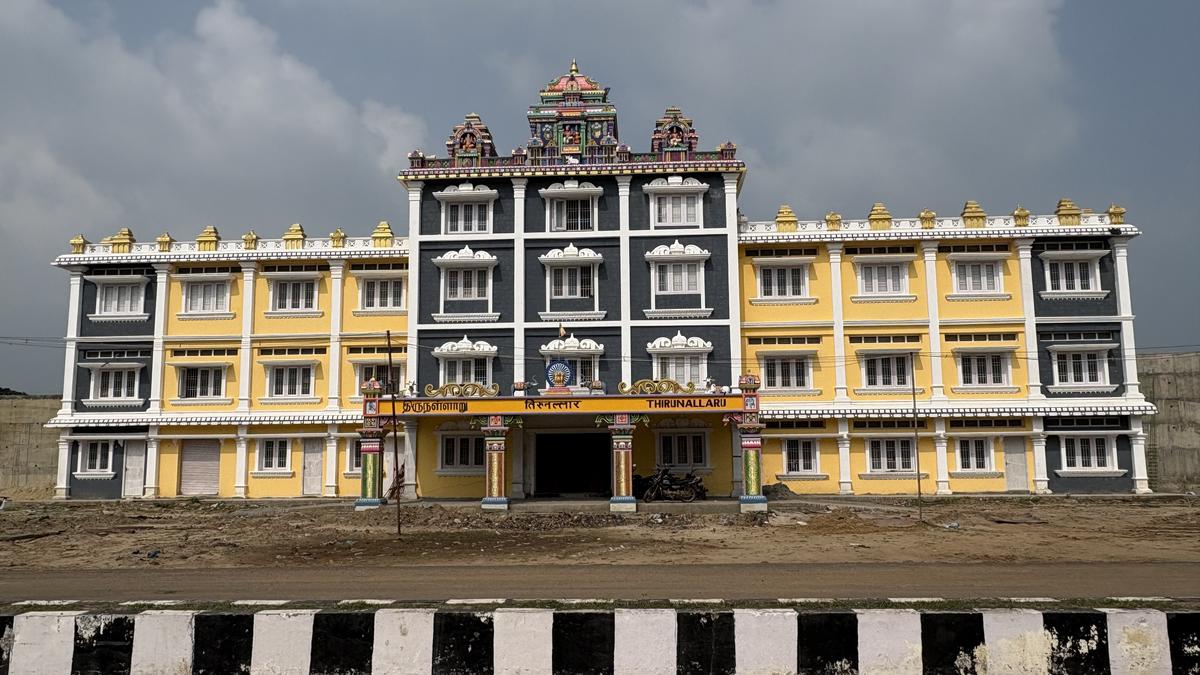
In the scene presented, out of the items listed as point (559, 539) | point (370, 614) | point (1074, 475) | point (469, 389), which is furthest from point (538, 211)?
point (370, 614)

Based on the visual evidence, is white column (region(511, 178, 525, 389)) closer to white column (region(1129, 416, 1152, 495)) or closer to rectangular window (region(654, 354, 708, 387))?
rectangular window (region(654, 354, 708, 387))

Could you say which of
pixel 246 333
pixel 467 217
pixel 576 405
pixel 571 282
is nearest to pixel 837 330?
pixel 571 282

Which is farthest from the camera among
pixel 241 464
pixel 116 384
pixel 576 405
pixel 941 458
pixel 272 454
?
pixel 116 384

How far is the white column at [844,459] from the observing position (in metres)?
32.9

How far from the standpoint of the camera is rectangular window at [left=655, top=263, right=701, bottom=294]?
3322 cm

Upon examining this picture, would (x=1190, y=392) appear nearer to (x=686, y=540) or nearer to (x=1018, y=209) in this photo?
(x=1018, y=209)

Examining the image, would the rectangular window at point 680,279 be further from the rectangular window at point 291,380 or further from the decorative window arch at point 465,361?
the rectangular window at point 291,380

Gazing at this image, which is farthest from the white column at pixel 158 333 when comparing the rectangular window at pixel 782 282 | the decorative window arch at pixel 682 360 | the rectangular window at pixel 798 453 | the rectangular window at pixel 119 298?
the rectangular window at pixel 798 453

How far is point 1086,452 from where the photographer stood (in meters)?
32.8

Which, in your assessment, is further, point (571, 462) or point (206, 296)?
point (206, 296)

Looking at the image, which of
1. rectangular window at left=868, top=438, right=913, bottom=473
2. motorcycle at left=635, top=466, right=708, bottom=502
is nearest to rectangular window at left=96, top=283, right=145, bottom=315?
motorcycle at left=635, top=466, right=708, bottom=502

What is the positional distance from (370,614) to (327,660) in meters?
0.48

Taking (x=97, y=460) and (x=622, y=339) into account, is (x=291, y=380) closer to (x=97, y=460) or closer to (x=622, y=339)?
(x=97, y=460)

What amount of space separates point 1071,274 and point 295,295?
31288 millimetres
